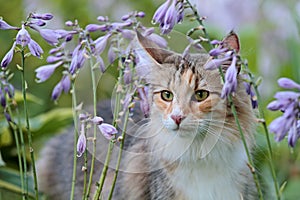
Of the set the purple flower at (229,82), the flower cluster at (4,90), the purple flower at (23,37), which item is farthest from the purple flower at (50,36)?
the purple flower at (229,82)

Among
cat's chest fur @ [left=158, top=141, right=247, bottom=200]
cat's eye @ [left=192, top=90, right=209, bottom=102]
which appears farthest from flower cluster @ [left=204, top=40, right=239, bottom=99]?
cat's chest fur @ [left=158, top=141, right=247, bottom=200]

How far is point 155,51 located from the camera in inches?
79.0

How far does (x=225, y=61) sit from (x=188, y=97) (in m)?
0.29

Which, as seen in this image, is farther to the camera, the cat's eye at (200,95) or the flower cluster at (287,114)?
the cat's eye at (200,95)

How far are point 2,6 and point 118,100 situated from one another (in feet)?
9.23

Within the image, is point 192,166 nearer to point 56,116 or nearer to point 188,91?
point 188,91

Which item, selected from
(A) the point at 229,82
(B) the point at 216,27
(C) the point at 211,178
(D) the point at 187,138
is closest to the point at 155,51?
(D) the point at 187,138

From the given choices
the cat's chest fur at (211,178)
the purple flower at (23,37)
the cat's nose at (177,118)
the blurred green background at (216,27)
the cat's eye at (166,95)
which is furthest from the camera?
the blurred green background at (216,27)

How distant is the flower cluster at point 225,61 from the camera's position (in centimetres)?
148

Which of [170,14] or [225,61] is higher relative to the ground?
[170,14]

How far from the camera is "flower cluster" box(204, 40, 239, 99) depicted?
148cm

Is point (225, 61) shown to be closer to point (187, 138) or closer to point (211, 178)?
point (187, 138)

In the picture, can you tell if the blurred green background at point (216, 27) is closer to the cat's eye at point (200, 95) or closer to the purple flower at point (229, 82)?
the cat's eye at point (200, 95)

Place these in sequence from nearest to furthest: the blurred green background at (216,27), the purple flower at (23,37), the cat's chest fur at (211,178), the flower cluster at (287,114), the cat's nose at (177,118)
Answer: the flower cluster at (287,114) → the purple flower at (23,37) → the cat's nose at (177,118) → the cat's chest fur at (211,178) → the blurred green background at (216,27)
